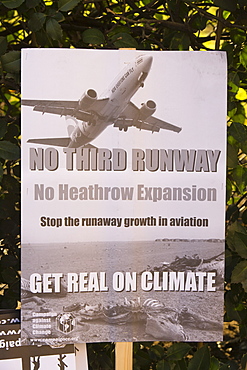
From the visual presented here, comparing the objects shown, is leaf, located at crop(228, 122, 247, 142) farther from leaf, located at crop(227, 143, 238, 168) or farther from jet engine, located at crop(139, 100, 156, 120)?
jet engine, located at crop(139, 100, 156, 120)

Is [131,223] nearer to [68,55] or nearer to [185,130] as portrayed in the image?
[185,130]

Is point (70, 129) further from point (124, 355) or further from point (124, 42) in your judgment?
point (124, 355)

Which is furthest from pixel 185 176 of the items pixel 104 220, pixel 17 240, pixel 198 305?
pixel 17 240

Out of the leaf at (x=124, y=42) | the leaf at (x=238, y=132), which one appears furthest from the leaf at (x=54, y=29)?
the leaf at (x=238, y=132)

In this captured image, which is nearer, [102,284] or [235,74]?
[102,284]

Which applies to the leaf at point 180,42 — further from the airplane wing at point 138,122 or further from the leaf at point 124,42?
the airplane wing at point 138,122

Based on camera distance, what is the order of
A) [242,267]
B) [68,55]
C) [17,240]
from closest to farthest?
1. [68,55]
2. [242,267]
3. [17,240]
